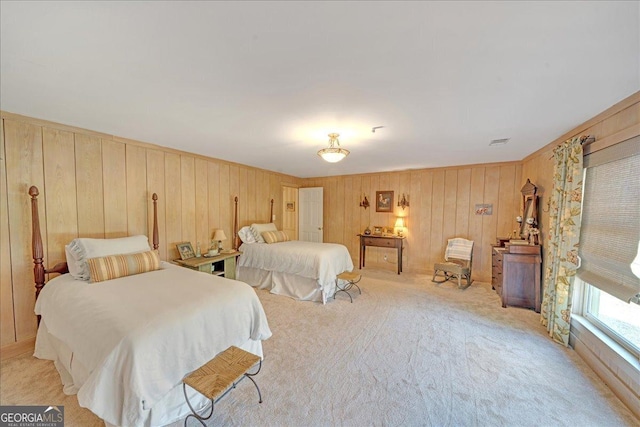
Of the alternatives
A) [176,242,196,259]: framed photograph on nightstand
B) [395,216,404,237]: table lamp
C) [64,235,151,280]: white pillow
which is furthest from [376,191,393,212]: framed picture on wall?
[64,235,151,280]: white pillow

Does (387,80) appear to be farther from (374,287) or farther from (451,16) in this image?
(374,287)

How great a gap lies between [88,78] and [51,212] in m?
1.85

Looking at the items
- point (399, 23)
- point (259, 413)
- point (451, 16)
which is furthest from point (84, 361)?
point (451, 16)

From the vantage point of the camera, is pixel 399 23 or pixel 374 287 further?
pixel 374 287

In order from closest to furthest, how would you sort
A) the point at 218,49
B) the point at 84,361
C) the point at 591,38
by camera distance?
1. the point at 591,38
2. the point at 218,49
3. the point at 84,361

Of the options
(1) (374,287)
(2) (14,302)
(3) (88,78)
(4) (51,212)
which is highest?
(3) (88,78)

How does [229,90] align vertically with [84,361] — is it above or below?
above

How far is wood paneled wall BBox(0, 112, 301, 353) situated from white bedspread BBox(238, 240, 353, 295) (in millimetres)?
874

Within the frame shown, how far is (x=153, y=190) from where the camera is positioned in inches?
138

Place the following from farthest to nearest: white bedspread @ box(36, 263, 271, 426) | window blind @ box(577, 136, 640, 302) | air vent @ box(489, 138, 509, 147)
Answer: air vent @ box(489, 138, 509, 147) < window blind @ box(577, 136, 640, 302) < white bedspread @ box(36, 263, 271, 426)

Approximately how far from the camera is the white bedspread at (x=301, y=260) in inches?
145

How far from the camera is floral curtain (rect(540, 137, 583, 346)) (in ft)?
8.05

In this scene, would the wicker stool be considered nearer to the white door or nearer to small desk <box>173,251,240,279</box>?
small desk <box>173,251,240,279</box>

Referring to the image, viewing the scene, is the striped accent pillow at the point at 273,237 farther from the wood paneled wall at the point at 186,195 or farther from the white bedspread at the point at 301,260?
the wood paneled wall at the point at 186,195
